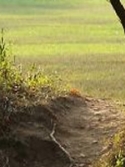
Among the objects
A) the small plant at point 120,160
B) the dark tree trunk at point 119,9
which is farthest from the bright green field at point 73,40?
the small plant at point 120,160

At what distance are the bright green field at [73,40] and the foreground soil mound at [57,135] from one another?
210 cm

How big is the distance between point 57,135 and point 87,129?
1.35ft

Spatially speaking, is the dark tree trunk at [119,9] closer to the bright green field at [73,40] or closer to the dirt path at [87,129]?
the dirt path at [87,129]

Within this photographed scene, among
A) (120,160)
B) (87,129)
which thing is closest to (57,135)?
(87,129)

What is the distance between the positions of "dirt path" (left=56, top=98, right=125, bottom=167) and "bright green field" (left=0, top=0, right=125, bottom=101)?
1.75 metres

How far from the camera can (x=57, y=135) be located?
704 centimetres

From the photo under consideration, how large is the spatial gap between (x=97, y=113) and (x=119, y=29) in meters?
10.2

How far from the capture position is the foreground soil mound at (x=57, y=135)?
6590mm

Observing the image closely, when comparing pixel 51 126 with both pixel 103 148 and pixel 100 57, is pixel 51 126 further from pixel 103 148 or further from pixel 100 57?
pixel 100 57

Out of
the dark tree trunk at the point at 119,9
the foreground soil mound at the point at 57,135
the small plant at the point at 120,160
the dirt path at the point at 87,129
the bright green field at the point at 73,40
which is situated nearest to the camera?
the small plant at the point at 120,160

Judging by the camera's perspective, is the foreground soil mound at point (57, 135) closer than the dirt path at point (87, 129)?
Yes

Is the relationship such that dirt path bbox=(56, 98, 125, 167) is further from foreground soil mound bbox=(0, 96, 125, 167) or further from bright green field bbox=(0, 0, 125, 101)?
bright green field bbox=(0, 0, 125, 101)

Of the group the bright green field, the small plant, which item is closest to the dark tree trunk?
the small plant

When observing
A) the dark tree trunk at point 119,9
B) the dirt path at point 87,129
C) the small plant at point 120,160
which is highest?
the dark tree trunk at point 119,9
